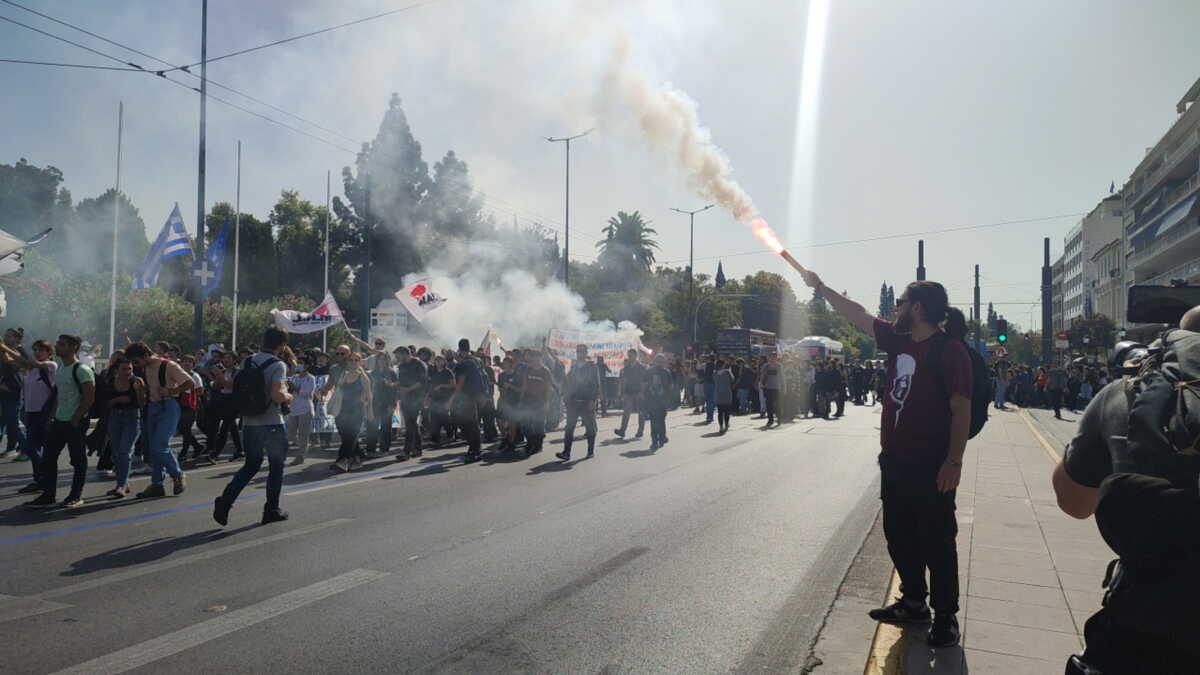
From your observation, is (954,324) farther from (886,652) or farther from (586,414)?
(586,414)

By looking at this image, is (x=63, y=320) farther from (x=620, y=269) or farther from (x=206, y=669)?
(x=620, y=269)

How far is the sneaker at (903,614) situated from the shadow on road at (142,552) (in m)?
4.97

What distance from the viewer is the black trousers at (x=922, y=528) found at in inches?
163

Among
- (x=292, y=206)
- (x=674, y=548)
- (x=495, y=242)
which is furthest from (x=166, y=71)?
(x=292, y=206)

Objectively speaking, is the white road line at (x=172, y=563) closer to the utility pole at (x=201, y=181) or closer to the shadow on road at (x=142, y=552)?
the shadow on road at (x=142, y=552)

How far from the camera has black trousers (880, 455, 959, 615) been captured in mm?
4137

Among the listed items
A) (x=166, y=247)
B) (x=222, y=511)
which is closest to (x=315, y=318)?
(x=166, y=247)

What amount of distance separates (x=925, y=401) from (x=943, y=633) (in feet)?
3.85

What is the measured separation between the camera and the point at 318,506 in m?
8.08

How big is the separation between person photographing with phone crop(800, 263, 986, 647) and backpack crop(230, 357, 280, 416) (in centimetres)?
523

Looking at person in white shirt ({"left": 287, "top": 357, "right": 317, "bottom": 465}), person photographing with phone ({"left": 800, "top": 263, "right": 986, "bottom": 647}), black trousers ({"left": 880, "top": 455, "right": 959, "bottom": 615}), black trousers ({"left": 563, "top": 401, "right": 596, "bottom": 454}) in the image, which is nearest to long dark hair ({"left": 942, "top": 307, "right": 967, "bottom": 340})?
person photographing with phone ({"left": 800, "top": 263, "right": 986, "bottom": 647})

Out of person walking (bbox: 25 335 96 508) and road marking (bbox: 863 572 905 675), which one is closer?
road marking (bbox: 863 572 905 675)

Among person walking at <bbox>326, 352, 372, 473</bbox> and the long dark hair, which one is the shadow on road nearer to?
person walking at <bbox>326, 352, 372, 473</bbox>

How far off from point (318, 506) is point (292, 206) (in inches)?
2200
